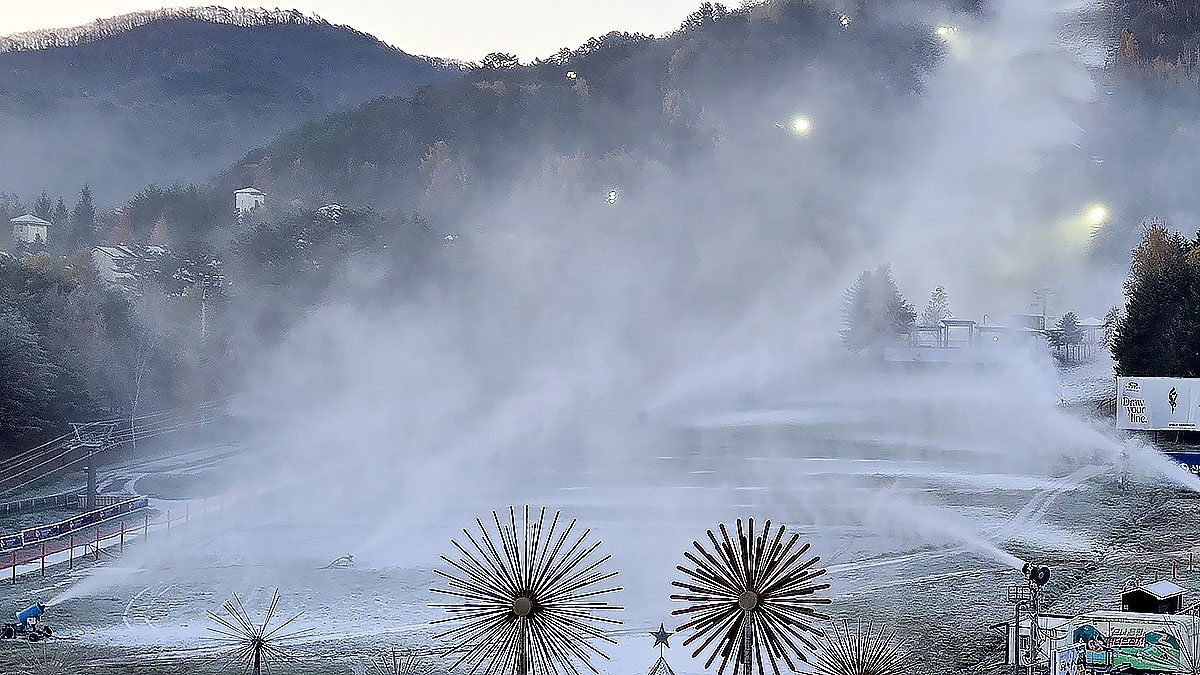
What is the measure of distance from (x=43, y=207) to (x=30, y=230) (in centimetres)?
96

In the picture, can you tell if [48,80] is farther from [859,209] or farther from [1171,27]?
[1171,27]

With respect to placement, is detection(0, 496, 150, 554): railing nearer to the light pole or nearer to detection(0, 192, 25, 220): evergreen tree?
the light pole

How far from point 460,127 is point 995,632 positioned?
1799 centimetres

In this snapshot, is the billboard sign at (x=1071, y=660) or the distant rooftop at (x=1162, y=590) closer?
the billboard sign at (x=1071, y=660)

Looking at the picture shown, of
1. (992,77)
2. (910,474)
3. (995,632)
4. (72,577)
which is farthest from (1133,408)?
(72,577)

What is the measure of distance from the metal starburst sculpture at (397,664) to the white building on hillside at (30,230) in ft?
43.0

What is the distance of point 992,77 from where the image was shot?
2527 cm

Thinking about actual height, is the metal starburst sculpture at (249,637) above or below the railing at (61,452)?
below

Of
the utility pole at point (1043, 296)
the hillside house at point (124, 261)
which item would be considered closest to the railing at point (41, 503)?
the hillside house at point (124, 261)

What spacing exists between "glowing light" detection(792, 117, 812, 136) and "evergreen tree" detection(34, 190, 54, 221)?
50.4 ft

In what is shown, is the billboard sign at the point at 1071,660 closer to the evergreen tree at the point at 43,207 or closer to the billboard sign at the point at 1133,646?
the billboard sign at the point at 1133,646

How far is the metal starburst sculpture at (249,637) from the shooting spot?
10.9m

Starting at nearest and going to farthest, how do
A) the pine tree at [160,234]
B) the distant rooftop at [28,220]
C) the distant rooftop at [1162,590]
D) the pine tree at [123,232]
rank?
1. the distant rooftop at [1162,590]
2. the distant rooftop at [28,220]
3. the pine tree at [123,232]
4. the pine tree at [160,234]

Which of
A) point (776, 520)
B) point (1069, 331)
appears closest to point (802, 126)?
point (1069, 331)
